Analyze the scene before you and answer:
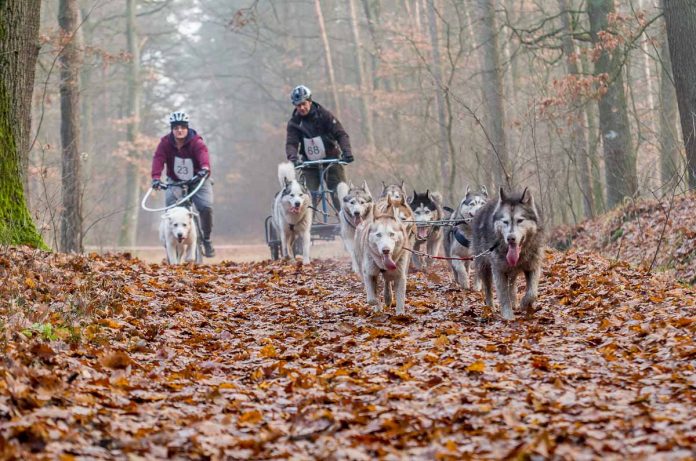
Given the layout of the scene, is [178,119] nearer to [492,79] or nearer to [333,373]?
[492,79]

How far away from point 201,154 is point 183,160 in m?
0.35

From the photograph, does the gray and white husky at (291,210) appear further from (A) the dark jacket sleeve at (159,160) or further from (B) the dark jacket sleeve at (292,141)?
(A) the dark jacket sleeve at (159,160)

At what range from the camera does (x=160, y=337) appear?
7152 mm

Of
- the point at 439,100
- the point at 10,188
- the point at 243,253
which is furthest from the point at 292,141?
the point at 243,253

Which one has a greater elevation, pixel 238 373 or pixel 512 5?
pixel 512 5

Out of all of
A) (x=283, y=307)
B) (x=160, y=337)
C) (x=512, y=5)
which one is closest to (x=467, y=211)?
(x=283, y=307)

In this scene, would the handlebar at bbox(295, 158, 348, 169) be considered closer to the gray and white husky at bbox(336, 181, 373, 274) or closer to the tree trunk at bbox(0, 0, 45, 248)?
the gray and white husky at bbox(336, 181, 373, 274)

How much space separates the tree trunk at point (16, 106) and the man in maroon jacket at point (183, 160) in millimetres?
3822

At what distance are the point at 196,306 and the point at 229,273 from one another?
348cm

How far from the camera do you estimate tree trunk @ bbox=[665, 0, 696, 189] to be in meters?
12.6

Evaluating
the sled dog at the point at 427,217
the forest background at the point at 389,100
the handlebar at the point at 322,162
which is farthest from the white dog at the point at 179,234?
the sled dog at the point at 427,217

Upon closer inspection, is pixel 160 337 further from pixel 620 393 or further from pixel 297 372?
pixel 620 393

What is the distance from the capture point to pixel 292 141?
1429cm

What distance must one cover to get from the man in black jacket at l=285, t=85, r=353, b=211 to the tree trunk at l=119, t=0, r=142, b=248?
65.0 ft
